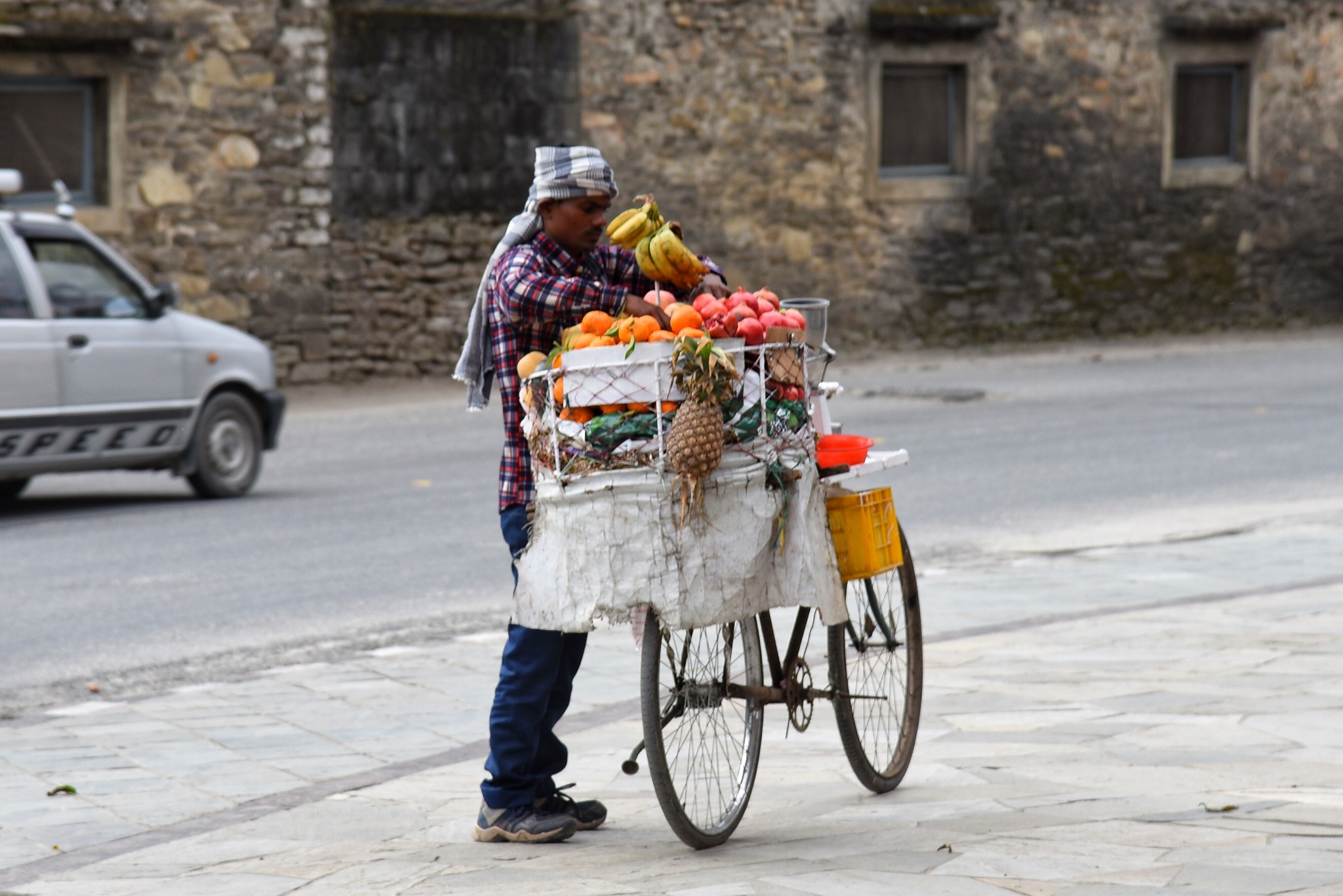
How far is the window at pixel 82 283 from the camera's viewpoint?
11531 millimetres

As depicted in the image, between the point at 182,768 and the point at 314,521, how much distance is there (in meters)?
5.32

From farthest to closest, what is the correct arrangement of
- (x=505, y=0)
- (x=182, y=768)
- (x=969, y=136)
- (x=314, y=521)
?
1. (x=969, y=136)
2. (x=505, y=0)
3. (x=314, y=521)
4. (x=182, y=768)

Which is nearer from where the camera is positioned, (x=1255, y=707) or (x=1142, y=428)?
(x=1255, y=707)

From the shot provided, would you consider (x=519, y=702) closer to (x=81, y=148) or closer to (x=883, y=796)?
(x=883, y=796)

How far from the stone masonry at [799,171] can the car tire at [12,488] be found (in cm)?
619

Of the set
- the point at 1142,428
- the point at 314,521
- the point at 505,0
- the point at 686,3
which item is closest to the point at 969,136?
the point at 686,3

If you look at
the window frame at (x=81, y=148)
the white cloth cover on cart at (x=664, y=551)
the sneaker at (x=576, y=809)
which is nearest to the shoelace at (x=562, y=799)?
the sneaker at (x=576, y=809)

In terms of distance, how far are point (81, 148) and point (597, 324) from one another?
48.4 ft

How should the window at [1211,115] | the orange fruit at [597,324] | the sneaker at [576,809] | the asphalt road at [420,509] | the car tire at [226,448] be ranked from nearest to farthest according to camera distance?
the orange fruit at [597,324] < the sneaker at [576,809] < the asphalt road at [420,509] < the car tire at [226,448] < the window at [1211,115]

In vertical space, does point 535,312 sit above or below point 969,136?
below

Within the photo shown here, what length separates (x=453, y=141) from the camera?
19.9 metres

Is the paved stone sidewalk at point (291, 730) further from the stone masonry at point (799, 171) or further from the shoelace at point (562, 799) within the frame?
the stone masonry at point (799, 171)

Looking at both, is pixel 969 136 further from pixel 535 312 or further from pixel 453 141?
pixel 535 312

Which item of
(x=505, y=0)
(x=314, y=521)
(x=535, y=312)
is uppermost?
(x=505, y=0)
